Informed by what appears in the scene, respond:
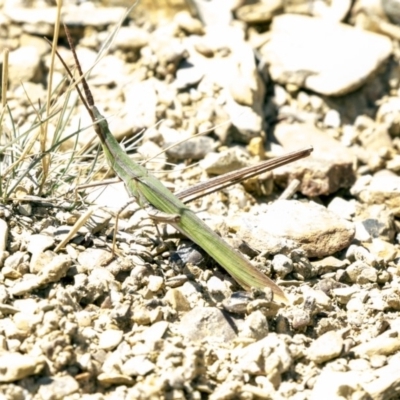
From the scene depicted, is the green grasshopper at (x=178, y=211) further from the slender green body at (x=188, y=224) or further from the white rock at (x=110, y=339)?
the white rock at (x=110, y=339)

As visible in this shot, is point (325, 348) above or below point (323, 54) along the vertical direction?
below

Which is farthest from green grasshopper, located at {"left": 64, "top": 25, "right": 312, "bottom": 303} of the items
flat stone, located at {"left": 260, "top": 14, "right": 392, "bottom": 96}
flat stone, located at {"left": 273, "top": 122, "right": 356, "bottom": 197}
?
flat stone, located at {"left": 260, "top": 14, "right": 392, "bottom": 96}

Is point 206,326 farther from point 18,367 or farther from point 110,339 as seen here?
point 18,367

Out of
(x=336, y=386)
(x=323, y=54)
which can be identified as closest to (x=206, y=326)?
(x=336, y=386)

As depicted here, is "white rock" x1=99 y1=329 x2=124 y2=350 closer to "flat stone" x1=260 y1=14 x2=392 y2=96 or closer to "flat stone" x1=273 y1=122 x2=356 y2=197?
"flat stone" x1=273 y1=122 x2=356 y2=197

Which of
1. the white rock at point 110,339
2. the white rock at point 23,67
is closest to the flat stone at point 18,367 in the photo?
the white rock at point 110,339

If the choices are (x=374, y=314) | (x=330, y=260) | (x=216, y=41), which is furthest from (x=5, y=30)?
(x=374, y=314)

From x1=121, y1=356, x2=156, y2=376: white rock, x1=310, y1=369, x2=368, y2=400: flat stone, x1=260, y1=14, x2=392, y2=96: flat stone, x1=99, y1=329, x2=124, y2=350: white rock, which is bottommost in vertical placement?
x1=310, y1=369, x2=368, y2=400: flat stone
